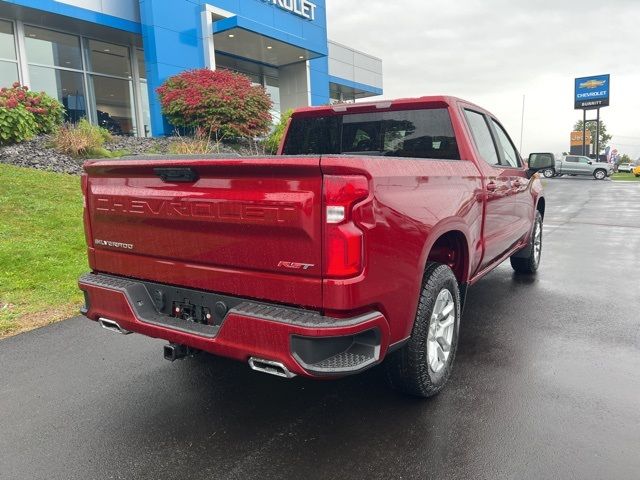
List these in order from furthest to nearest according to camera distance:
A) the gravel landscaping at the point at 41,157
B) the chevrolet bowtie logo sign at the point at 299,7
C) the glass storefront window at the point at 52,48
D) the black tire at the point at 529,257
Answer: the chevrolet bowtie logo sign at the point at 299,7
the glass storefront window at the point at 52,48
the gravel landscaping at the point at 41,157
the black tire at the point at 529,257

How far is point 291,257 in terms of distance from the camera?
2.48 meters

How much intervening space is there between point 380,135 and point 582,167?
3624cm

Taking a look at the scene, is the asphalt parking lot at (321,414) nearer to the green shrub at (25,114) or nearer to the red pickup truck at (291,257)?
the red pickup truck at (291,257)

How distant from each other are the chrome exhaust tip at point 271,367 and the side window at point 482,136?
264cm

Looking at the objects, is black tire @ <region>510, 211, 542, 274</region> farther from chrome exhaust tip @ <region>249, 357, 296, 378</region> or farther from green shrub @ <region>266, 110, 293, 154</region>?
green shrub @ <region>266, 110, 293, 154</region>

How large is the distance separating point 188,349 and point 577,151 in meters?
87.1

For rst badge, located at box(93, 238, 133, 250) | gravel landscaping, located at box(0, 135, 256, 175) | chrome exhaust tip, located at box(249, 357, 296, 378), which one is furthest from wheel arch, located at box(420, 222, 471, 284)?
gravel landscaping, located at box(0, 135, 256, 175)

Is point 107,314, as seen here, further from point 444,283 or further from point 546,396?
point 546,396

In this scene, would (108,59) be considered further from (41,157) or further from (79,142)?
(41,157)

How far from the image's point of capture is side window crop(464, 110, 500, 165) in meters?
4.29

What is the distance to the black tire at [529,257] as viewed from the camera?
21.0ft

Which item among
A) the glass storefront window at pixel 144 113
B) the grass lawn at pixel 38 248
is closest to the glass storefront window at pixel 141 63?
the glass storefront window at pixel 144 113

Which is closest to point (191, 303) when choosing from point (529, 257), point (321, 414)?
point (321, 414)

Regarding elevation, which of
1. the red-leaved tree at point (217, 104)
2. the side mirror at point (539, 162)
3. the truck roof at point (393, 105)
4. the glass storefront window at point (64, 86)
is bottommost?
the side mirror at point (539, 162)
